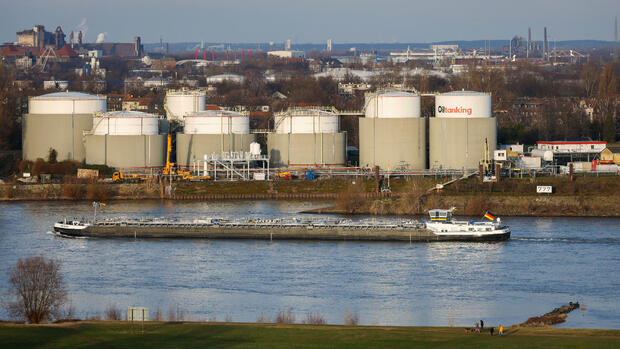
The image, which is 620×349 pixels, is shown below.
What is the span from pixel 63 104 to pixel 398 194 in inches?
759

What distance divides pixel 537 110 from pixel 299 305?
175ft

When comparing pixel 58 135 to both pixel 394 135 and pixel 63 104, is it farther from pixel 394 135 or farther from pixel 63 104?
pixel 394 135

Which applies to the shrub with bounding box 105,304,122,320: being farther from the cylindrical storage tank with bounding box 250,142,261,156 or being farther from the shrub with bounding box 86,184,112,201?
the cylindrical storage tank with bounding box 250,142,261,156

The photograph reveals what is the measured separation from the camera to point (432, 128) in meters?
57.3

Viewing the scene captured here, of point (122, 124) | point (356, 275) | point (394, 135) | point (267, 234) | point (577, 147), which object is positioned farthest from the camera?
point (577, 147)

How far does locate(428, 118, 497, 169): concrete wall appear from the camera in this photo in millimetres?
56219

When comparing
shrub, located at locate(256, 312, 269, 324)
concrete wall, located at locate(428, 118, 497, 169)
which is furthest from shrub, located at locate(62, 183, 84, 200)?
shrub, located at locate(256, 312, 269, 324)

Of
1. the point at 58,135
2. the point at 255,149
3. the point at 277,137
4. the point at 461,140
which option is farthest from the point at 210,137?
the point at 461,140

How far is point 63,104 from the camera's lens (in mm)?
60344

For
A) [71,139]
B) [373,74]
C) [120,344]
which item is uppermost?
[373,74]

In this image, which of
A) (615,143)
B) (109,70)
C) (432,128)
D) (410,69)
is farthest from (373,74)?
(432,128)

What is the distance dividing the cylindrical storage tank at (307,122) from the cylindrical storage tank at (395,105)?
87.8 inches

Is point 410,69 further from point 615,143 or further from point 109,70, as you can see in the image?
point 615,143

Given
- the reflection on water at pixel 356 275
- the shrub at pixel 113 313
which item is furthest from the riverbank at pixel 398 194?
the shrub at pixel 113 313
